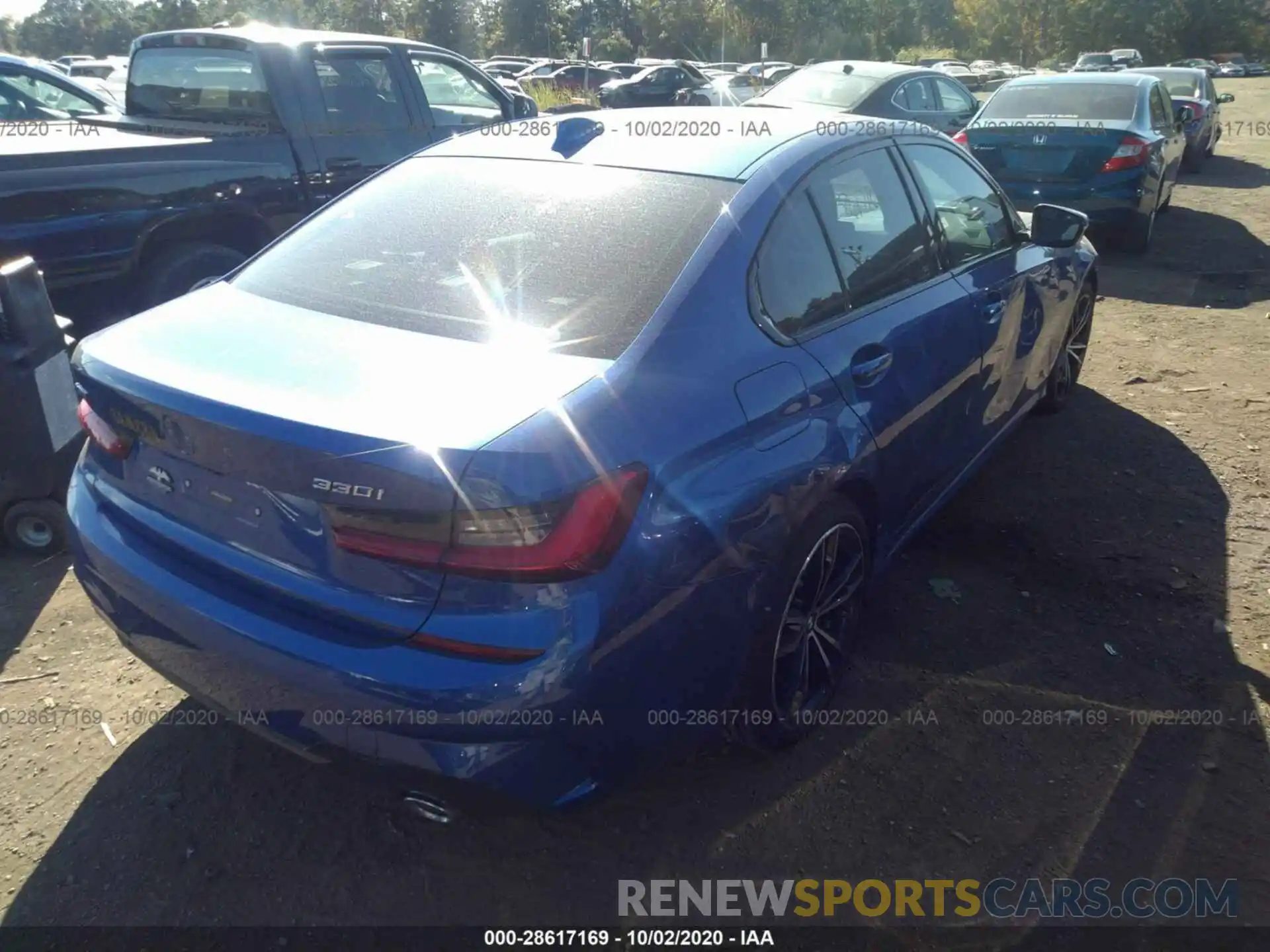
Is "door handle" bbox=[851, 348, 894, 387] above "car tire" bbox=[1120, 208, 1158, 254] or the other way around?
above

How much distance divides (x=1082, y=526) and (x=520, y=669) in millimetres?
3156

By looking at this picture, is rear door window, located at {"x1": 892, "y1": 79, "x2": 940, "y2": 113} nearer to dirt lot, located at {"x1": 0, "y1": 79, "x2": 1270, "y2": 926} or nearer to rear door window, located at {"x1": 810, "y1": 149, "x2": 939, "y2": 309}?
dirt lot, located at {"x1": 0, "y1": 79, "x2": 1270, "y2": 926}

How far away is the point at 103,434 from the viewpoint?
2529mm

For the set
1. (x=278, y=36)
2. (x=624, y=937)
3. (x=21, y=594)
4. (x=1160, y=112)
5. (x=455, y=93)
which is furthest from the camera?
(x=1160, y=112)

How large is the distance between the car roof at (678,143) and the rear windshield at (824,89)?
8040mm

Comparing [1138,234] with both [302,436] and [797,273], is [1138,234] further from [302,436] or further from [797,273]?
[302,436]

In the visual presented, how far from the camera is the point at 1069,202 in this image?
8695mm

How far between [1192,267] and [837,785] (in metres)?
8.11

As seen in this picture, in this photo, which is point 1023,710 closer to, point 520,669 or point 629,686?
point 629,686

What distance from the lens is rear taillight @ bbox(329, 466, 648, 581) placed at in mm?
1964

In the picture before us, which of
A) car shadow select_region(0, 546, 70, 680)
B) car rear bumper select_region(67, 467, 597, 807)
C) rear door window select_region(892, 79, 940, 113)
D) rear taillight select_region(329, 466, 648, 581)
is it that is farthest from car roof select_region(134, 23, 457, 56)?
rear door window select_region(892, 79, 940, 113)

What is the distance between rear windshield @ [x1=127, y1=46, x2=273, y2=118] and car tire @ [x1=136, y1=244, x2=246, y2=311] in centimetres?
106

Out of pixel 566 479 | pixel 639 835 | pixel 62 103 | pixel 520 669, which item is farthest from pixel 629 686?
pixel 62 103

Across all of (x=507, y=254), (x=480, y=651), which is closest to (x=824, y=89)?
(x=507, y=254)
